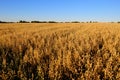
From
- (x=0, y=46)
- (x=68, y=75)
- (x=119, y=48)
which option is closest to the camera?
(x=68, y=75)

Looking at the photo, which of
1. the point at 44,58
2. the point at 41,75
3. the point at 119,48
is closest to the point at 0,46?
the point at 44,58

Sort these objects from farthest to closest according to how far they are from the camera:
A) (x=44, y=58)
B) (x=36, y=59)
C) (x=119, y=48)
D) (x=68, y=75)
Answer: (x=119, y=48), (x=44, y=58), (x=36, y=59), (x=68, y=75)

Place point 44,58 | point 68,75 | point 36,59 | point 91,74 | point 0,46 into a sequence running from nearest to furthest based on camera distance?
1. point 91,74
2. point 68,75
3. point 36,59
4. point 44,58
5. point 0,46

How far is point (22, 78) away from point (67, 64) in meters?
1.13

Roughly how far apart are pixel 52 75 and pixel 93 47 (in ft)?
10.9

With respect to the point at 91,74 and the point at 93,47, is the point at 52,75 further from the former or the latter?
the point at 93,47

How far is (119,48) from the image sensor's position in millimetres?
7074

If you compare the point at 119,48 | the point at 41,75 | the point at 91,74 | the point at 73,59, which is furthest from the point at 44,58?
the point at 119,48

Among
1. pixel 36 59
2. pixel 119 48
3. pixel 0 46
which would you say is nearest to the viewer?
pixel 36 59

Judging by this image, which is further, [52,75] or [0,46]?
[0,46]

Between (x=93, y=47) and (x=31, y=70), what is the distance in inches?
121

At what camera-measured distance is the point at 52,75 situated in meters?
4.51

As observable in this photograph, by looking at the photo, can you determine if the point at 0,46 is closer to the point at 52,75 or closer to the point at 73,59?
the point at 73,59

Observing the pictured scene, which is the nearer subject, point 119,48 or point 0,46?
point 119,48
